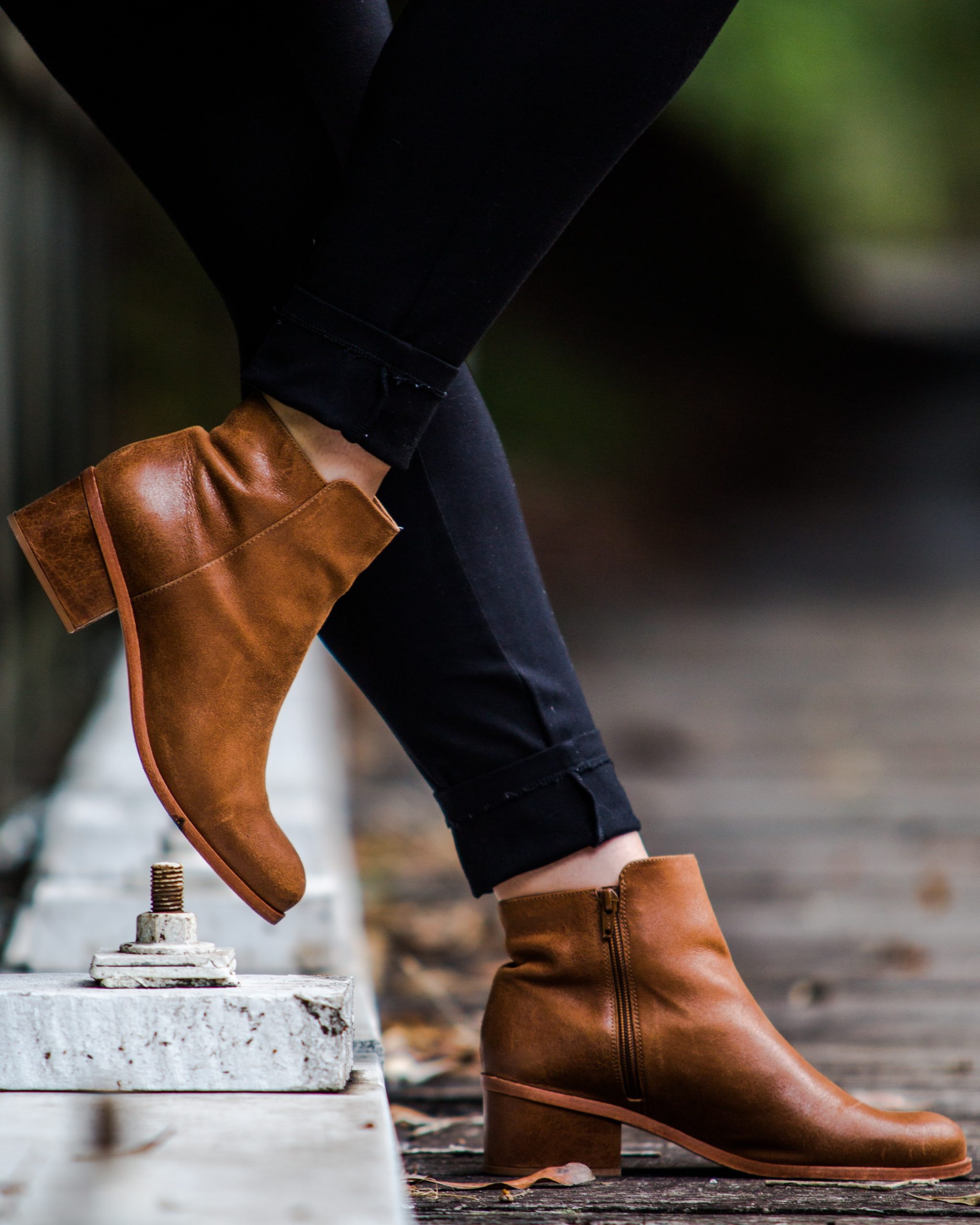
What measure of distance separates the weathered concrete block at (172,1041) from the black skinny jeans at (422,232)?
0.67ft

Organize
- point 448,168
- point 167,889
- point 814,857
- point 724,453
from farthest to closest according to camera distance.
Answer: point 724,453 < point 814,857 < point 167,889 < point 448,168

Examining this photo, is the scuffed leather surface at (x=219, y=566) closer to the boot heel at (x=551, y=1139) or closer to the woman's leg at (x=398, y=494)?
the woman's leg at (x=398, y=494)

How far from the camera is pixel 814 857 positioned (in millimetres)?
2727

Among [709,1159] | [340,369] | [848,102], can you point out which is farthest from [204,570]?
[848,102]

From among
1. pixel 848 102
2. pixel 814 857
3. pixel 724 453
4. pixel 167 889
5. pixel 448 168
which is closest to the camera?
pixel 448 168

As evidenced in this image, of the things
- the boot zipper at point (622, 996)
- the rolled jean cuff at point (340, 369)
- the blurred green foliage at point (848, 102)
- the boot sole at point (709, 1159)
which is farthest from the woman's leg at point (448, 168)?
the blurred green foliage at point (848, 102)

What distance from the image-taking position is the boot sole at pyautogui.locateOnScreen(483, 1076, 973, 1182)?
963 mm

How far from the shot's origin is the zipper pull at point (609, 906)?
982mm

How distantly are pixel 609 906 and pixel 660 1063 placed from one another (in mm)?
113

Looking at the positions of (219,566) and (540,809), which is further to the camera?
(540,809)

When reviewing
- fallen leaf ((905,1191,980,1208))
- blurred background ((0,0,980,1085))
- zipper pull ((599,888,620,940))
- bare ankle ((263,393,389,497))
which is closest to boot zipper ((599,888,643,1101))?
zipper pull ((599,888,620,940))

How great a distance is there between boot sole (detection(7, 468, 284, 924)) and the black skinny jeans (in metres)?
0.12

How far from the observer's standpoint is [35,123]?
310 cm

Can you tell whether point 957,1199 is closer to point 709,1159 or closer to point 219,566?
point 709,1159
